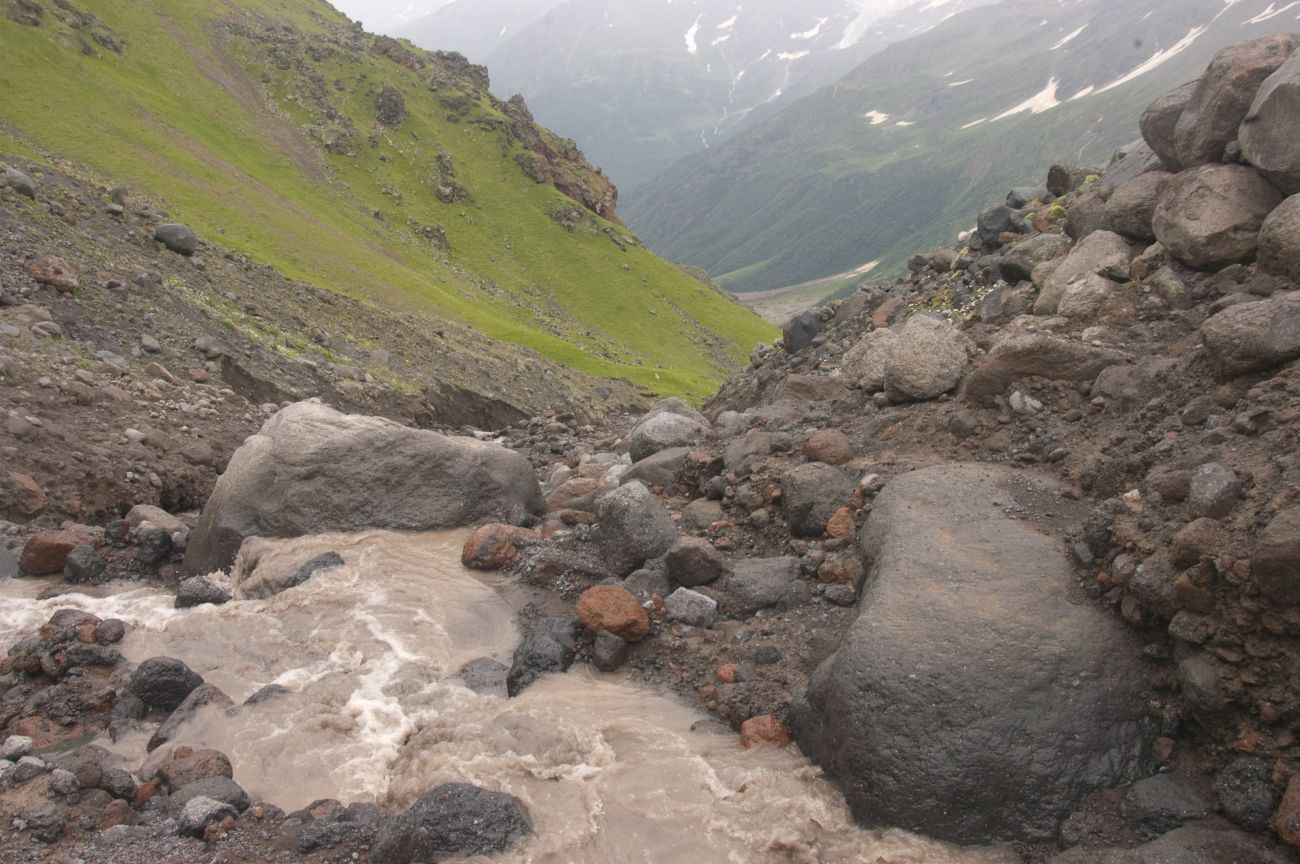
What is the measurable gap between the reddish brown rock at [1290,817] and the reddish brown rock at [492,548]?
15457 mm

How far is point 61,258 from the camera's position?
105ft

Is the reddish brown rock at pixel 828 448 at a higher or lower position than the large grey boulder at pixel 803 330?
lower

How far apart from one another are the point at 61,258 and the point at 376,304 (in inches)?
1055

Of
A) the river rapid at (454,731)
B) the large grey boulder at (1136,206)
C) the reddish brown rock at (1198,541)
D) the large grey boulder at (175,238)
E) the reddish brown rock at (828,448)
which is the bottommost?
the river rapid at (454,731)

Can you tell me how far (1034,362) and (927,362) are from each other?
2.94m

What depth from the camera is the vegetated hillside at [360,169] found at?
2886 inches

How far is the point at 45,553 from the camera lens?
1986 centimetres

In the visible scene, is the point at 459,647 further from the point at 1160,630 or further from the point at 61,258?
the point at 61,258

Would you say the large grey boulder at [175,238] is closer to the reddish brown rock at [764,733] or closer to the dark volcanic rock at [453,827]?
the dark volcanic rock at [453,827]

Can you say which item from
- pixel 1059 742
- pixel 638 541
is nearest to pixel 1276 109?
pixel 1059 742

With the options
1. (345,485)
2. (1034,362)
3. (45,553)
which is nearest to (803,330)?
(1034,362)

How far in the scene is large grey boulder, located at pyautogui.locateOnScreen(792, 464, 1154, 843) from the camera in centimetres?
1095

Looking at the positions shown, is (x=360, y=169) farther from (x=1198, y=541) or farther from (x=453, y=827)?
(x=1198, y=541)

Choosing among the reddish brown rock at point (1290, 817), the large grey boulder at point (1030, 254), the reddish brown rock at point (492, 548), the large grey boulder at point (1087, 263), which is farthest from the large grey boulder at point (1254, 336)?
the reddish brown rock at point (492, 548)
